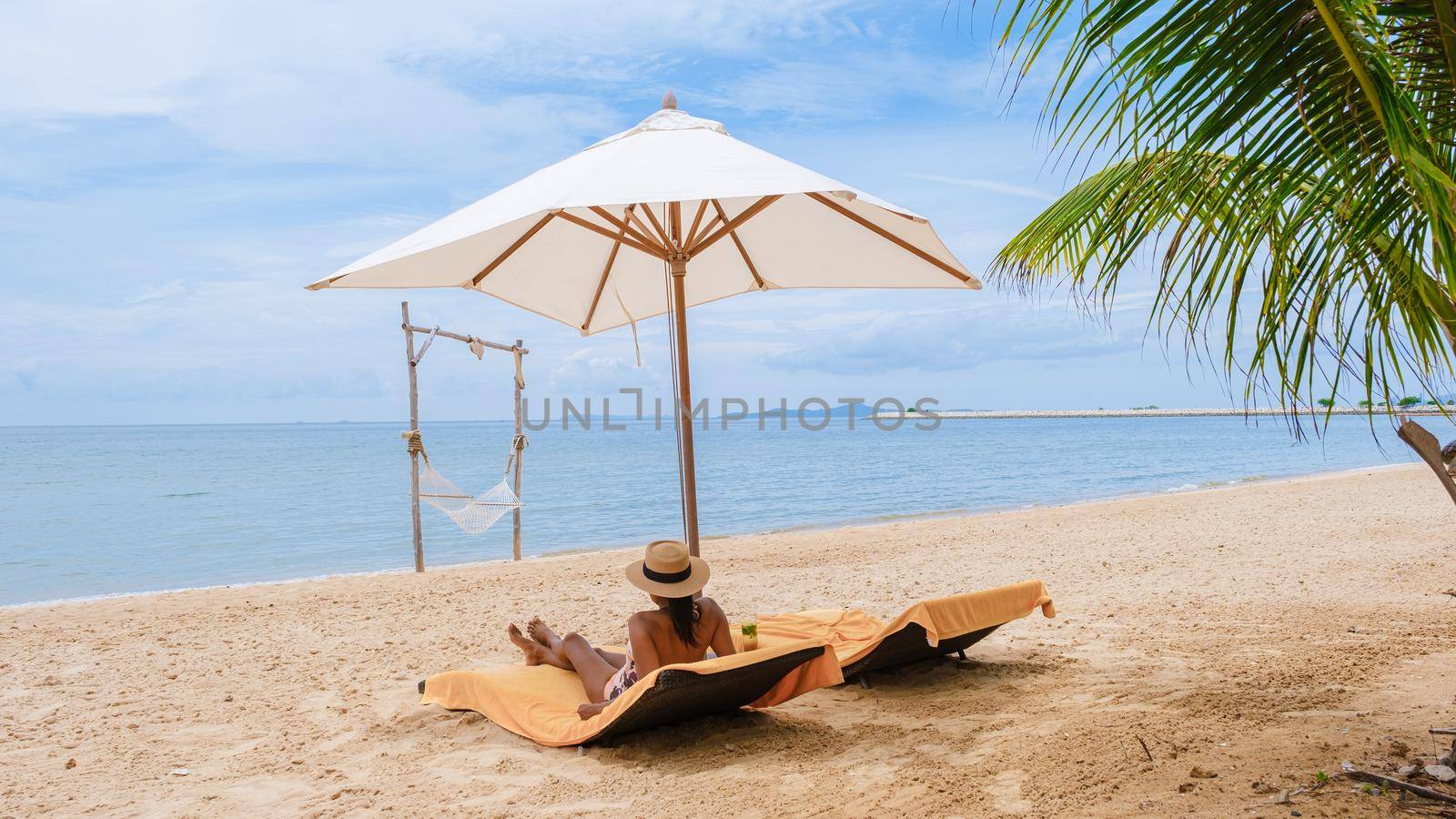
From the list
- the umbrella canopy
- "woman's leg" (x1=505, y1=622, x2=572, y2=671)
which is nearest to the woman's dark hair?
"woman's leg" (x1=505, y1=622, x2=572, y2=671)

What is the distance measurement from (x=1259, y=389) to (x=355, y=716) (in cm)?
337

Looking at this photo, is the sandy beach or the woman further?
the woman

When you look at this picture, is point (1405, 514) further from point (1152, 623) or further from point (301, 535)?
point (301, 535)

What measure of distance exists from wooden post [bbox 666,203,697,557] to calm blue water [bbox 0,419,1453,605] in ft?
8.00

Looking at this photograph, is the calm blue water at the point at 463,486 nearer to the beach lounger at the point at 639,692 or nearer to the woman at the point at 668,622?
the beach lounger at the point at 639,692

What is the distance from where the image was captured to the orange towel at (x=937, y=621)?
331 cm

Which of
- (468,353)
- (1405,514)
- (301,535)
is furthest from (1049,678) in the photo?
(301,535)

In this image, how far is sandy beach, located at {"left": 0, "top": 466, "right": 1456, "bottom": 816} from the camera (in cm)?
247

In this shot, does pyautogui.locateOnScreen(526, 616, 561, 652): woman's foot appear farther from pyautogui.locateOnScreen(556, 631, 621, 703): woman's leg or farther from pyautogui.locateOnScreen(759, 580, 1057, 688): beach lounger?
pyautogui.locateOnScreen(759, 580, 1057, 688): beach lounger

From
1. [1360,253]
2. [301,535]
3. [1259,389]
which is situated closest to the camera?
[1360,253]

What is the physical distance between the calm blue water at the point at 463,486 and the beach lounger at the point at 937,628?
1.66 meters

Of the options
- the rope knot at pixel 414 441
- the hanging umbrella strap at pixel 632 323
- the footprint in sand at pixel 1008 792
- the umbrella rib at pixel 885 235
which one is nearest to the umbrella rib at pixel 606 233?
the umbrella rib at pixel 885 235

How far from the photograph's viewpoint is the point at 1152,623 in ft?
14.9

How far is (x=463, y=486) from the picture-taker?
29375 mm
